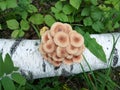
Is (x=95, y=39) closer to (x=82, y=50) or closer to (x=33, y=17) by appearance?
(x=82, y=50)

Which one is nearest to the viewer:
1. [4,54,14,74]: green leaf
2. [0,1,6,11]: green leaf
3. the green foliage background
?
[4,54,14,74]: green leaf

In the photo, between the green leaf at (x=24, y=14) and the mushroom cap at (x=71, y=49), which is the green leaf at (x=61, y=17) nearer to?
the green leaf at (x=24, y=14)

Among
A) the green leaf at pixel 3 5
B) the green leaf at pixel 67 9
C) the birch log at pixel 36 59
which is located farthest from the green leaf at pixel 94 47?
the green leaf at pixel 3 5

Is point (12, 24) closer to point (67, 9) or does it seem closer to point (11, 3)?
point (11, 3)

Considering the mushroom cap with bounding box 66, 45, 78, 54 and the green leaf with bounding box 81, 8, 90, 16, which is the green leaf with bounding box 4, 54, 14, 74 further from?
the green leaf with bounding box 81, 8, 90, 16

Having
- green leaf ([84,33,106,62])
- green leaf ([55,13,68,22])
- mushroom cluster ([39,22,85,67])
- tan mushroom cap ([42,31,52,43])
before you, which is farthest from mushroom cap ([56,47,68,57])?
green leaf ([55,13,68,22])

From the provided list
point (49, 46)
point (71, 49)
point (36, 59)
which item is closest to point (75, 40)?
point (71, 49)

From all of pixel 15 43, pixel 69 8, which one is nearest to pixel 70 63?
pixel 15 43
